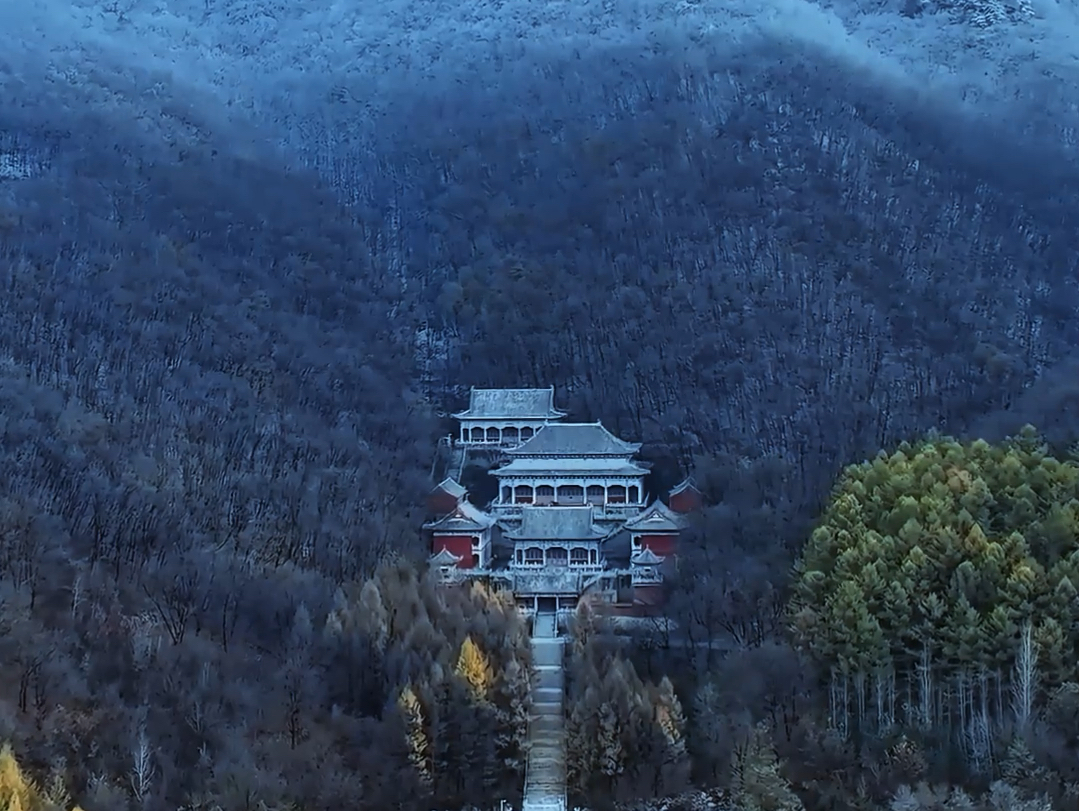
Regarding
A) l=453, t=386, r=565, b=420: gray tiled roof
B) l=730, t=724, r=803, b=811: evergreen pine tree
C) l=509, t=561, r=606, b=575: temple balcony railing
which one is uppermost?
l=453, t=386, r=565, b=420: gray tiled roof

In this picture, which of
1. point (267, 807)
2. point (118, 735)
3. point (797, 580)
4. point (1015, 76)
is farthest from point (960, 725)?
point (1015, 76)

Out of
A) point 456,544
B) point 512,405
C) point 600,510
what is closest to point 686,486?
point 600,510

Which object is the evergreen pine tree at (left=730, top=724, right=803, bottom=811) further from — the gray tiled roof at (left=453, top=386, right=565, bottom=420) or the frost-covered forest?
the gray tiled roof at (left=453, top=386, right=565, bottom=420)

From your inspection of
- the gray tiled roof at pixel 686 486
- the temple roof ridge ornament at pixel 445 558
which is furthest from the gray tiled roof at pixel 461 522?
the gray tiled roof at pixel 686 486

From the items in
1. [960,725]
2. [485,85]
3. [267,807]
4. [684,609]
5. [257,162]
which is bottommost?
[267,807]

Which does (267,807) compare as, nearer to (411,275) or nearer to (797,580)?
(797,580)

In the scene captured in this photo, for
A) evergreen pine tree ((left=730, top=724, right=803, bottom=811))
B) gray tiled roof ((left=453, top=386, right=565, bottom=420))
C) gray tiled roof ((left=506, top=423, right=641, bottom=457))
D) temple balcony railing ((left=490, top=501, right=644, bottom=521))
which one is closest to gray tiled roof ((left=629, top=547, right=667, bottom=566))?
temple balcony railing ((left=490, top=501, right=644, bottom=521))

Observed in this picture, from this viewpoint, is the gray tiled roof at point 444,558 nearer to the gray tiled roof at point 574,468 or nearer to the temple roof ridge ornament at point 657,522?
the gray tiled roof at point 574,468
